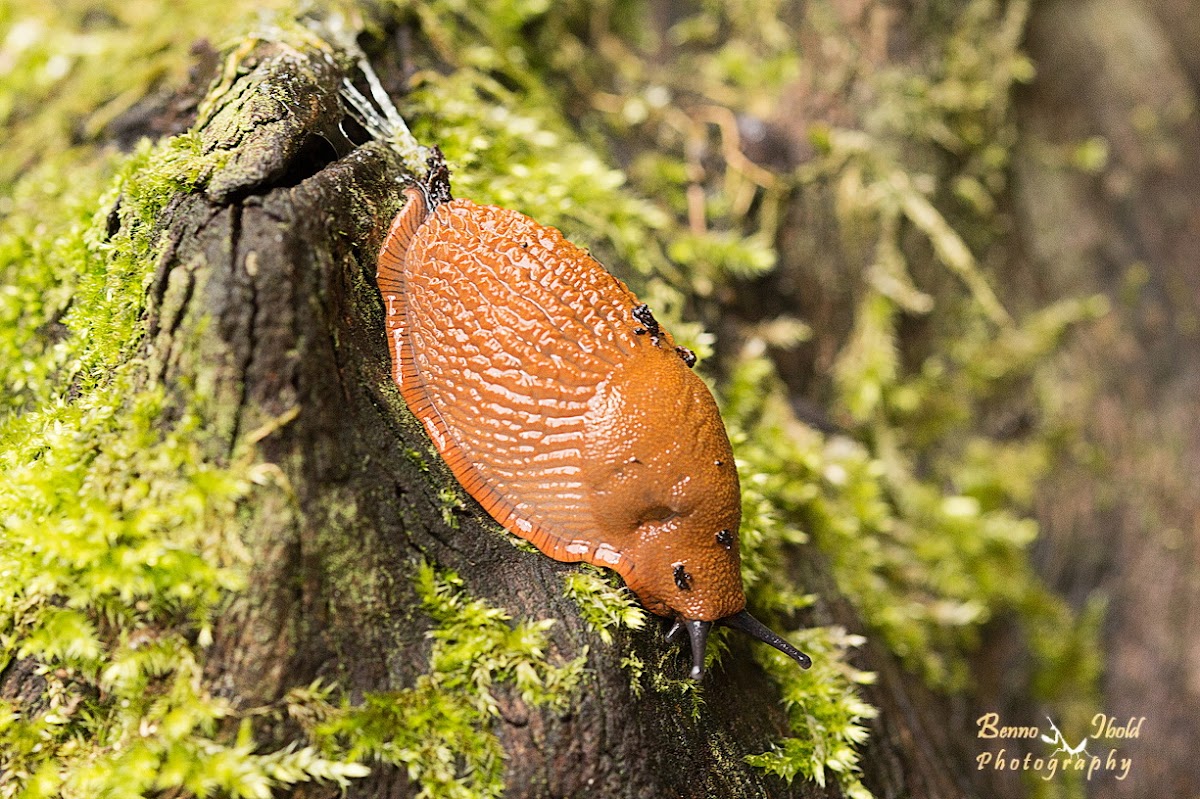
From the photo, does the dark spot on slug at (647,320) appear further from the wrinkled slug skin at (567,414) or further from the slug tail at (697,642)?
the slug tail at (697,642)

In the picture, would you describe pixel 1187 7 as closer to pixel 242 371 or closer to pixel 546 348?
pixel 546 348

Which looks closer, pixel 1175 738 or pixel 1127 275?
pixel 1175 738

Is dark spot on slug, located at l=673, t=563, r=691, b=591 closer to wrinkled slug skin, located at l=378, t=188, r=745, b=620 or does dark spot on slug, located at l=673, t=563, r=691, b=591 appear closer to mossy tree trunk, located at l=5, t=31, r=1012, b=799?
wrinkled slug skin, located at l=378, t=188, r=745, b=620

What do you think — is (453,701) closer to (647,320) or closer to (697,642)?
(697,642)

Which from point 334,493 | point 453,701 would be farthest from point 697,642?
point 334,493

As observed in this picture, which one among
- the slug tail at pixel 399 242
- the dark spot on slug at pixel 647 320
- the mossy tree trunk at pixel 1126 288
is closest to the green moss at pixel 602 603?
the dark spot on slug at pixel 647 320

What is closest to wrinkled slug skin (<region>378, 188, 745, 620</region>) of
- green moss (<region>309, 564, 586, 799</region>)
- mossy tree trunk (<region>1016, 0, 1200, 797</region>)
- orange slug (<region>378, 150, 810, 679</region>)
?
orange slug (<region>378, 150, 810, 679</region>)

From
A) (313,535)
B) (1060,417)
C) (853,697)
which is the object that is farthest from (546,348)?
(1060,417)
